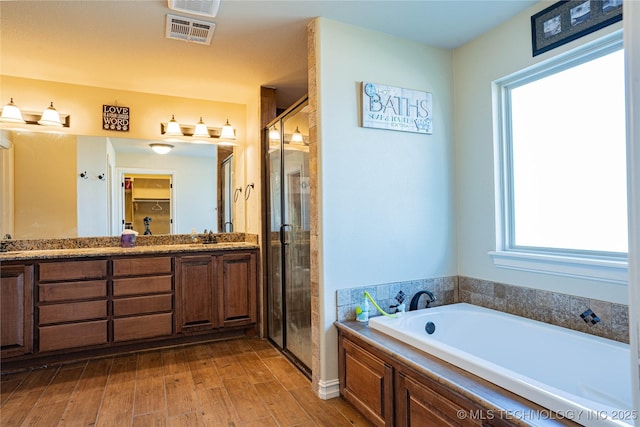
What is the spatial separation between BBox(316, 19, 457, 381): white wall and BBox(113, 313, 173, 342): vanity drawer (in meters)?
1.65

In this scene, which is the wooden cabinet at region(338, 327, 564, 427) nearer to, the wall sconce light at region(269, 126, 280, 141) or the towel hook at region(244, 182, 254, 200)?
the wall sconce light at region(269, 126, 280, 141)

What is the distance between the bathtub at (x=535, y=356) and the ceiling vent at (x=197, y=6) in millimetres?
2145

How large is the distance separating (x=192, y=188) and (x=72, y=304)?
1.52 metres

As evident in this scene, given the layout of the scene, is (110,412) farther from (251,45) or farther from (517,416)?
(251,45)

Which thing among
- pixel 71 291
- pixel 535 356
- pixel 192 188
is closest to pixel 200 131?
pixel 192 188

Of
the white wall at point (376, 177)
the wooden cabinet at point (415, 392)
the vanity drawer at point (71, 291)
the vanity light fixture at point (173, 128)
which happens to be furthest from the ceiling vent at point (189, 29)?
the wooden cabinet at point (415, 392)

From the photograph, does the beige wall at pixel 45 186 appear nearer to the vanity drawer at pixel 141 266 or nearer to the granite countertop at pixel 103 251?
the granite countertop at pixel 103 251

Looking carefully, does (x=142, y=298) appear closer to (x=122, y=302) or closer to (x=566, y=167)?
(x=122, y=302)

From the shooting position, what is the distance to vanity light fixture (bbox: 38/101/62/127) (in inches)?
127

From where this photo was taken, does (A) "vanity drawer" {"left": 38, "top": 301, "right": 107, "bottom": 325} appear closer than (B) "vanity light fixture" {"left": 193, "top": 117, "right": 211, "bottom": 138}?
Yes

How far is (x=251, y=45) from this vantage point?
2.72 m

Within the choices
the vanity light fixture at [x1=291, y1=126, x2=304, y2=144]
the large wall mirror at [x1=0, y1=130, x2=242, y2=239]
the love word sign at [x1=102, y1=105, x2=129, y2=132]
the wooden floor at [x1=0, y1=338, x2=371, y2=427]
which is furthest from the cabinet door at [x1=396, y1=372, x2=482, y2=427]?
the love word sign at [x1=102, y1=105, x2=129, y2=132]

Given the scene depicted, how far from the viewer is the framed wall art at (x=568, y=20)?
189 cm

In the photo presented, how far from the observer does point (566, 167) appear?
2191 millimetres
